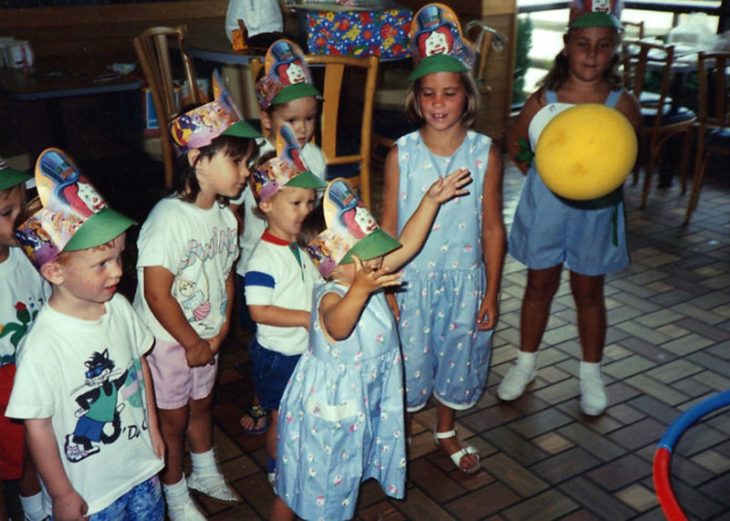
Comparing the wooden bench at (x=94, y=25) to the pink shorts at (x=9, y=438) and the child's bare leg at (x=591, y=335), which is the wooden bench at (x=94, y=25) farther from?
the pink shorts at (x=9, y=438)

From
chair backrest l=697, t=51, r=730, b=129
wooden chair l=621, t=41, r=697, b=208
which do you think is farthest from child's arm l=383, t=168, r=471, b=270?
wooden chair l=621, t=41, r=697, b=208

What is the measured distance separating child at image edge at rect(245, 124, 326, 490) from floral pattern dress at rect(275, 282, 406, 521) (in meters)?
0.20

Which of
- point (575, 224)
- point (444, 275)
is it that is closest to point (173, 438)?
point (444, 275)

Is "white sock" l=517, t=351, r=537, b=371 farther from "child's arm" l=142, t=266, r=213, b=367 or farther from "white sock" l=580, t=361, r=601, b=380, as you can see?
"child's arm" l=142, t=266, r=213, b=367

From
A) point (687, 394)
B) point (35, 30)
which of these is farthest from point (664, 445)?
point (35, 30)

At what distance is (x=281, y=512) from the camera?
6.68ft

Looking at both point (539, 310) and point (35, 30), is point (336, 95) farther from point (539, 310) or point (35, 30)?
point (35, 30)

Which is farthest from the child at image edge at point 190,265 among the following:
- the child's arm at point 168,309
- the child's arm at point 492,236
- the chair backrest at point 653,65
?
the chair backrest at point 653,65

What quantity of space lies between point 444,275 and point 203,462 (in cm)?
98

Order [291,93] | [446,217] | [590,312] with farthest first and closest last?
[590,312] < [291,93] < [446,217]

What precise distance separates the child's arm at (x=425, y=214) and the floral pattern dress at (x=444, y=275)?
0.08m

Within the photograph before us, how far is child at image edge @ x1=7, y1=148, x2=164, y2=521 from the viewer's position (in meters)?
1.54

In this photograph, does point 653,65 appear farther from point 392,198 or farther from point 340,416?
point 340,416

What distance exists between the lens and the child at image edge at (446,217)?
7.18 feet
